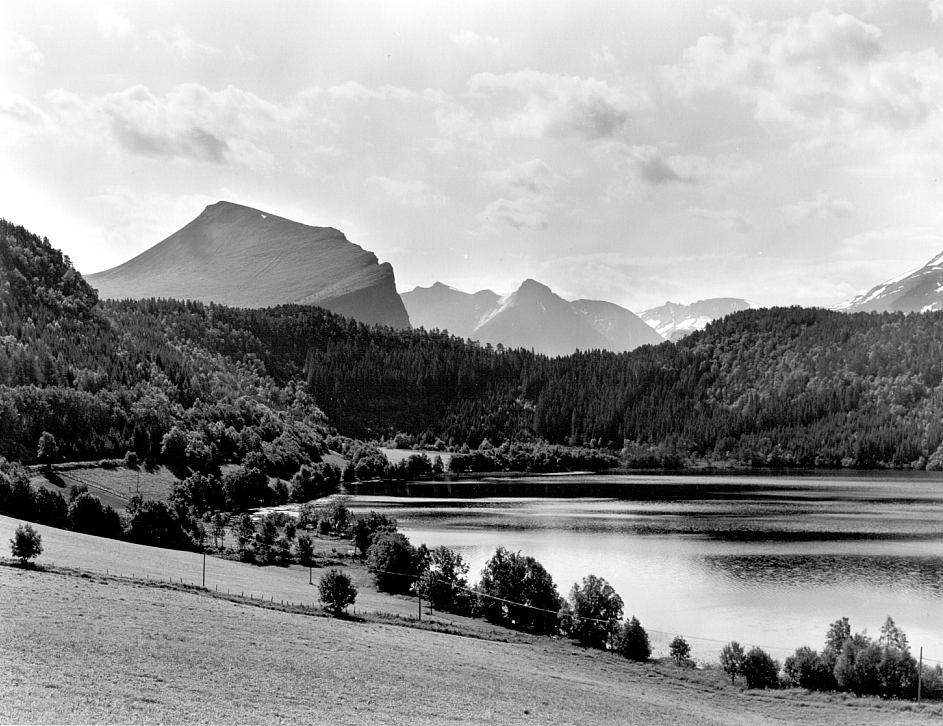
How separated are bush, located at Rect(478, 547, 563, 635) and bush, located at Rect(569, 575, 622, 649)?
9.66ft

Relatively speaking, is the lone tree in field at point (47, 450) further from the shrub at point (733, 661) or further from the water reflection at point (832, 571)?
the shrub at point (733, 661)

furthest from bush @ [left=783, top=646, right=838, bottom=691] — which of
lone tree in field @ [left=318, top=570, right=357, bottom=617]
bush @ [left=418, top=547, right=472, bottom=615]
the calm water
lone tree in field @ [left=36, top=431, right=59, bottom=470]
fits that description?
lone tree in field @ [left=36, top=431, right=59, bottom=470]

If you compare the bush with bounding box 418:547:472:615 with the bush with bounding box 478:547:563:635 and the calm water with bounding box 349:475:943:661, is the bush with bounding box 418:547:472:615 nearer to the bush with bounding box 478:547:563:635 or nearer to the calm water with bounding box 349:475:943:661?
the bush with bounding box 478:547:563:635

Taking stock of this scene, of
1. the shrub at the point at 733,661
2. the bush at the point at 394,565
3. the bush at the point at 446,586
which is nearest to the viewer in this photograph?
the shrub at the point at 733,661

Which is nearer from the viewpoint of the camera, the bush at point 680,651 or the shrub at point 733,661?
the shrub at point 733,661

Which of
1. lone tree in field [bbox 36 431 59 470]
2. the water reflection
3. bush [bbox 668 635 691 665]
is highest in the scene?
lone tree in field [bbox 36 431 59 470]

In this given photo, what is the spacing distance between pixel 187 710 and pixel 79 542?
54.0m

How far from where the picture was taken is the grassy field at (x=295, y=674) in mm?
36438

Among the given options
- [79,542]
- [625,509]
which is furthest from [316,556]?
[625,509]

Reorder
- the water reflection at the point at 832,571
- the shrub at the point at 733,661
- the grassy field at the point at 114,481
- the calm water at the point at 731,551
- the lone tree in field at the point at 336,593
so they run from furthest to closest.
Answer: the grassy field at the point at 114,481
the water reflection at the point at 832,571
the calm water at the point at 731,551
the lone tree in field at the point at 336,593
the shrub at the point at 733,661

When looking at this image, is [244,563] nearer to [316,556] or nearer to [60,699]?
[316,556]

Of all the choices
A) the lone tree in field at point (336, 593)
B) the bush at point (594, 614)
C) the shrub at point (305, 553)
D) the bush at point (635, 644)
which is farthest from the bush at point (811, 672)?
the shrub at point (305, 553)

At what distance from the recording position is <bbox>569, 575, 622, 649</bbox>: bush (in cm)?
6569

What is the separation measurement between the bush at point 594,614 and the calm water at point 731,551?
405 cm
